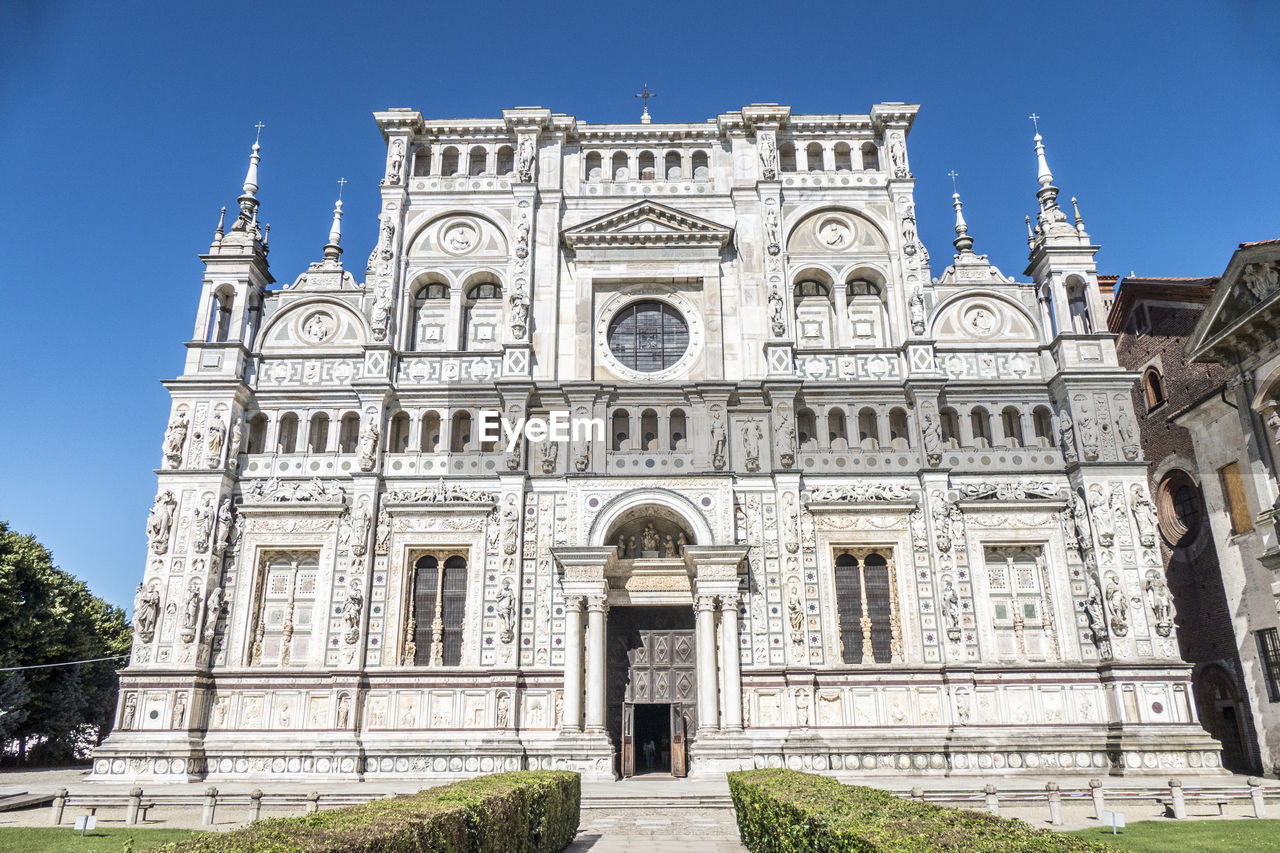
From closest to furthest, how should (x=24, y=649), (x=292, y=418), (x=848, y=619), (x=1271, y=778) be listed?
(x=1271, y=778)
(x=848, y=619)
(x=292, y=418)
(x=24, y=649)

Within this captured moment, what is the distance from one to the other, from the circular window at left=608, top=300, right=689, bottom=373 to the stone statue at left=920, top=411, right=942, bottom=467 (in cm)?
830

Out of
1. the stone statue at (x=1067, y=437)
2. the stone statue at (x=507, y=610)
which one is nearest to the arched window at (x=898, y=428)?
the stone statue at (x=1067, y=437)

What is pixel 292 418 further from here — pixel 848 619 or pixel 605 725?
pixel 848 619

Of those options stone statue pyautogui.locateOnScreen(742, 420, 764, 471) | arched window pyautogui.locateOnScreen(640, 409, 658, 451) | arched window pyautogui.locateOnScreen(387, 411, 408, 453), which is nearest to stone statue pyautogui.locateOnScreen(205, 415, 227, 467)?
arched window pyautogui.locateOnScreen(387, 411, 408, 453)

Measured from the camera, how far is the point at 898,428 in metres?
30.4

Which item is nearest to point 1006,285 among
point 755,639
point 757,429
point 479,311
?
point 757,429

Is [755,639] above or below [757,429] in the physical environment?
below

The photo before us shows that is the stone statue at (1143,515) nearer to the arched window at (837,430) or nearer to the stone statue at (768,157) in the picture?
the arched window at (837,430)

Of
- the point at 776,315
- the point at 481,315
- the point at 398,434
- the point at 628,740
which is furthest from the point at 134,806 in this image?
the point at 776,315

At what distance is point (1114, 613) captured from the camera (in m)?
27.0

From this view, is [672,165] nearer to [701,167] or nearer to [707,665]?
[701,167]

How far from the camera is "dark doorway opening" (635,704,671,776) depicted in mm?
29391

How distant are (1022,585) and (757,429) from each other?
31.3ft

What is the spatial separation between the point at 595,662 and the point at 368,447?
993 centimetres
